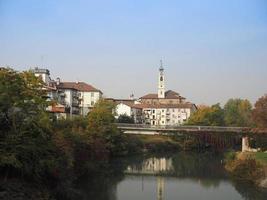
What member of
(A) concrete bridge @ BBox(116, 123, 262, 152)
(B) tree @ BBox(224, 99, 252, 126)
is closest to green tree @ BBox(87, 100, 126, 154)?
(A) concrete bridge @ BBox(116, 123, 262, 152)

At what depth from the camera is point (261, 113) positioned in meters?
49.3

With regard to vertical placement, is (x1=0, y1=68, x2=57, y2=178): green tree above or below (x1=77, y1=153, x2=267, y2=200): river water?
above

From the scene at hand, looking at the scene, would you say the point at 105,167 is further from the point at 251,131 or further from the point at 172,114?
the point at 172,114

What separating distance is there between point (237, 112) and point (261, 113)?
222ft

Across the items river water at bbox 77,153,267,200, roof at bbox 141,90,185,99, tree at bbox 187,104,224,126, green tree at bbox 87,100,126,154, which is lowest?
river water at bbox 77,153,267,200

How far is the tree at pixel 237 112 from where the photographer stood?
316ft

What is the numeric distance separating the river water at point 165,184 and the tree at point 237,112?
40.2 metres

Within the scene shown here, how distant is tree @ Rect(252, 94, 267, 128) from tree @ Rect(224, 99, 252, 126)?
41603 millimetres

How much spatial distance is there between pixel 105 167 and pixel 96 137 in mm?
3778

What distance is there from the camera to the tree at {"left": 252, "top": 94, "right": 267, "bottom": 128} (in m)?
49.1

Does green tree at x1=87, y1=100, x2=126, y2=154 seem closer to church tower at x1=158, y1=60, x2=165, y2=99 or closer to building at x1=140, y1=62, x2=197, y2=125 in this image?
building at x1=140, y1=62, x2=197, y2=125

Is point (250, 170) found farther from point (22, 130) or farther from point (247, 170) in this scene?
point (22, 130)

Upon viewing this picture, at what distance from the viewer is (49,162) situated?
25.2 meters

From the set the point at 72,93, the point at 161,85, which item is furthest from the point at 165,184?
the point at 161,85
